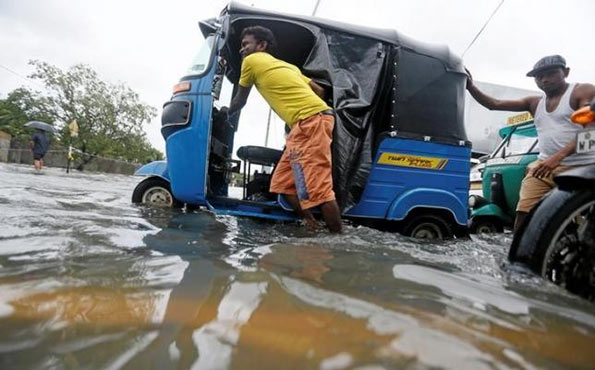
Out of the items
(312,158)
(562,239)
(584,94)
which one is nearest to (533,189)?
(584,94)

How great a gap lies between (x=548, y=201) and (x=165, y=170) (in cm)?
322

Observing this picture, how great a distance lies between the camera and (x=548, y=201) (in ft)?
4.96

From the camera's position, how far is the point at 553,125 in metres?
2.74

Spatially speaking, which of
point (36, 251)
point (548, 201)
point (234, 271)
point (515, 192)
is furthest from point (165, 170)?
point (515, 192)

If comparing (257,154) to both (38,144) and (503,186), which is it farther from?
(38,144)

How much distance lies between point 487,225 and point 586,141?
357cm

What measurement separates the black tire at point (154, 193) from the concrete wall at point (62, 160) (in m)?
18.9

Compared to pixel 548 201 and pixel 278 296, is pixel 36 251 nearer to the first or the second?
pixel 278 296

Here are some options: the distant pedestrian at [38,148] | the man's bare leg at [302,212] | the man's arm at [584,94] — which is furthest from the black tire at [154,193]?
the distant pedestrian at [38,148]

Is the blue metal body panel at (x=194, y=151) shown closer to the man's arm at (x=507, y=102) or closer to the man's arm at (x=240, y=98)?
the man's arm at (x=240, y=98)

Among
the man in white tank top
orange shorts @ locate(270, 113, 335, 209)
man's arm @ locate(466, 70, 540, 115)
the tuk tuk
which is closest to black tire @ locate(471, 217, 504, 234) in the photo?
the tuk tuk

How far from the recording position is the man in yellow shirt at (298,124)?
2.72 meters

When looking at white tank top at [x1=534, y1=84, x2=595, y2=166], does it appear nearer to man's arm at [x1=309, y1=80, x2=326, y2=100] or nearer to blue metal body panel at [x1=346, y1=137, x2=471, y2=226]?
blue metal body panel at [x1=346, y1=137, x2=471, y2=226]

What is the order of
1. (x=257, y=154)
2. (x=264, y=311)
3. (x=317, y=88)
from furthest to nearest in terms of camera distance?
(x=257, y=154) < (x=317, y=88) < (x=264, y=311)
